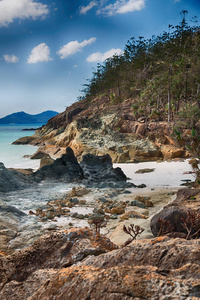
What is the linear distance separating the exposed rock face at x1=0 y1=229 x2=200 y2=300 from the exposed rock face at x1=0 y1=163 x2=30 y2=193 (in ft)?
27.6

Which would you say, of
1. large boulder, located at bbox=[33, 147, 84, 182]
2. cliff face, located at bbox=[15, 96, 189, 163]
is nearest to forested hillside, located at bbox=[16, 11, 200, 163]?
cliff face, located at bbox=[15, 96, 189, 163]

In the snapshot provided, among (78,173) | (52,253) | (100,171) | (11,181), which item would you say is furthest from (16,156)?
(52,253)

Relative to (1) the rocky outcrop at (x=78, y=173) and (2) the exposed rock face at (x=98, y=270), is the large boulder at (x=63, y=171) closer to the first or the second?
(1) the rocky outcrop at (x=78, y=173)

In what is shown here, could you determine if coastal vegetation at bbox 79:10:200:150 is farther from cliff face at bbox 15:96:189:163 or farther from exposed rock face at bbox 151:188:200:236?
exposed rock face at bbox 151:188:200:236

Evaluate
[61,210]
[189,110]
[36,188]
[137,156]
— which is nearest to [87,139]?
[137,156]

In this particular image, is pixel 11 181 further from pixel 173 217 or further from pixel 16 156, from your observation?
pixel 16 156

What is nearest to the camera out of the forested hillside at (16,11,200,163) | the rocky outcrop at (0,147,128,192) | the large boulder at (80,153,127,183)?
the rocky outcrop at (0,147,128,192)

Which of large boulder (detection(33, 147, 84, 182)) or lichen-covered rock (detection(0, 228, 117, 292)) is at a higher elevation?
lichen-covered rock (detection(0, 228, 117, 292))

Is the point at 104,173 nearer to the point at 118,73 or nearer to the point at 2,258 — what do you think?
the point at 2,258

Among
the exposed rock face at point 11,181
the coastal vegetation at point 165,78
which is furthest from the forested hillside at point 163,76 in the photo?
the exposed rock face at point 11,181

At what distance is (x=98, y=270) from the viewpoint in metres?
1.50

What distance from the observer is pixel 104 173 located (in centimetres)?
1254

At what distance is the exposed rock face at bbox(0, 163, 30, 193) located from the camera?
10.1 meters

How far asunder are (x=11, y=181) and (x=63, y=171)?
8.98 feet
